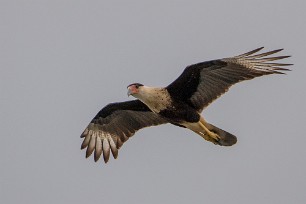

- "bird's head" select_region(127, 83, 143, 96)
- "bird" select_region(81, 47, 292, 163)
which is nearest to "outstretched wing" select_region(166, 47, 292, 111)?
"bird" select_region(81, 47, 292, 163)

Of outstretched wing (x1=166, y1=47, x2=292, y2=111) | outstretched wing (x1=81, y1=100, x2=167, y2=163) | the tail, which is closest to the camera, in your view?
outstretched wing (x1=166, y1=47, x2=292, y2=111)

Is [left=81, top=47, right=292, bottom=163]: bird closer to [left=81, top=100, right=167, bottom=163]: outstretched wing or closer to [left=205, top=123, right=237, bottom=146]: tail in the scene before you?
[left=205, top=123, right=237, bottom=146]: tail

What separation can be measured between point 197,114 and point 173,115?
1.22 feet

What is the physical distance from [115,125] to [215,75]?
228 centimetres

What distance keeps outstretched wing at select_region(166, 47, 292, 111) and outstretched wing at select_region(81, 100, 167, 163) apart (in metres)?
0.97

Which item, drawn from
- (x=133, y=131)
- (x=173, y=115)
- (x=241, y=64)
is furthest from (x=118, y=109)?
(x=241, y=64)

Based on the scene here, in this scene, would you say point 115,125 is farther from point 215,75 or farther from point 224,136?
point 215,75

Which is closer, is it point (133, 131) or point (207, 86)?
point (207, 86)

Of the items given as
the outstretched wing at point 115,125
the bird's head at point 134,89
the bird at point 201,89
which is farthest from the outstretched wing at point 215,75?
the outstretched wing at point 115,125

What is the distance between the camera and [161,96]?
14.2 meters

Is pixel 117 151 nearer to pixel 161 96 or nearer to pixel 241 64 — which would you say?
pixel 161 96

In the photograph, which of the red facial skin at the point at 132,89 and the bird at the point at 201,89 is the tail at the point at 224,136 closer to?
the bird at the point at 201,89

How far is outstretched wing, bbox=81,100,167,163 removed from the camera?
49.8ft

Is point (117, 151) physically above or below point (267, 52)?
below
